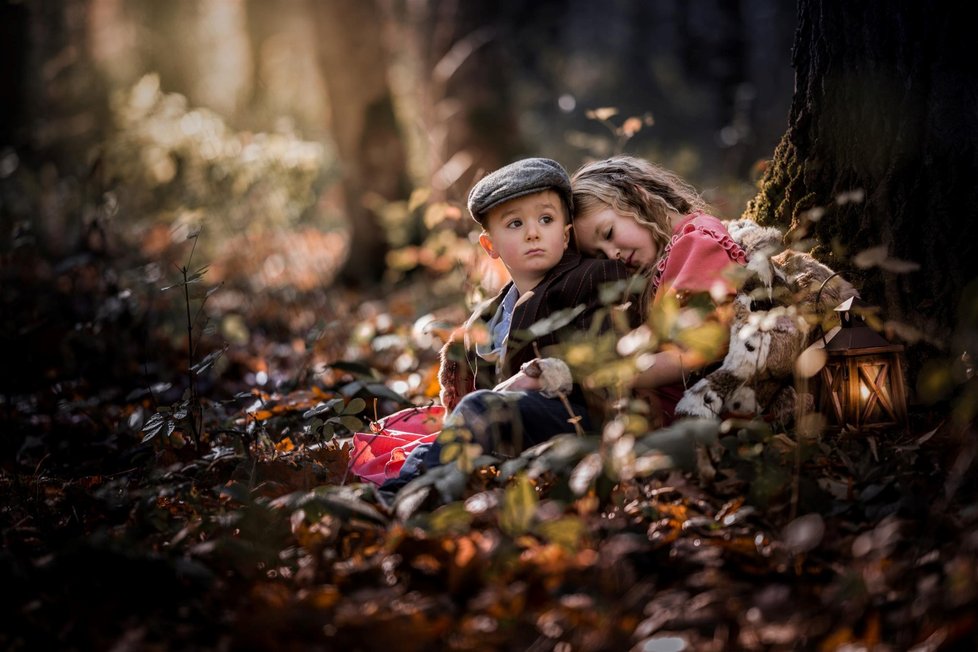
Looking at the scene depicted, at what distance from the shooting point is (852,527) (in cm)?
193

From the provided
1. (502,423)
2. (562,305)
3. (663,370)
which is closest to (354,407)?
(502,423)

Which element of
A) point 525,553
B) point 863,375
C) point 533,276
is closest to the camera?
point 525,553

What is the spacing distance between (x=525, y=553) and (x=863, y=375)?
3.75ft

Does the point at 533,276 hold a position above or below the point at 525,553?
above

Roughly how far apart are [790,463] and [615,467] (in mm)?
788

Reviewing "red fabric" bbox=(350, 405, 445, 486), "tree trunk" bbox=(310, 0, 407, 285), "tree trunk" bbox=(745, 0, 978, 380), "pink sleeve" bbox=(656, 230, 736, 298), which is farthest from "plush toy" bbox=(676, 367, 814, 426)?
"tree trunk" bbox=(310, 0, 407, 285)

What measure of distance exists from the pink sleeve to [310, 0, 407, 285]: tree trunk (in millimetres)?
5826

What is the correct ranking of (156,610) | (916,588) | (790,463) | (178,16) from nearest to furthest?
(916,588) → (156,610) → (790,463) → (178,16)

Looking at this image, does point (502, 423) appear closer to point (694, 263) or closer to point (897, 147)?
point (694, 263)

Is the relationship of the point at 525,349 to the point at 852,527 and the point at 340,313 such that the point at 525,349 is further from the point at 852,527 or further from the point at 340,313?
the point at 340,313

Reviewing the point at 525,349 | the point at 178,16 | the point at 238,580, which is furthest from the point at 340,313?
the point at 178,16

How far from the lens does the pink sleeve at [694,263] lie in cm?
252

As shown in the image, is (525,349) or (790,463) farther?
(525,349)

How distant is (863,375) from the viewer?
A: 89.4 inches
